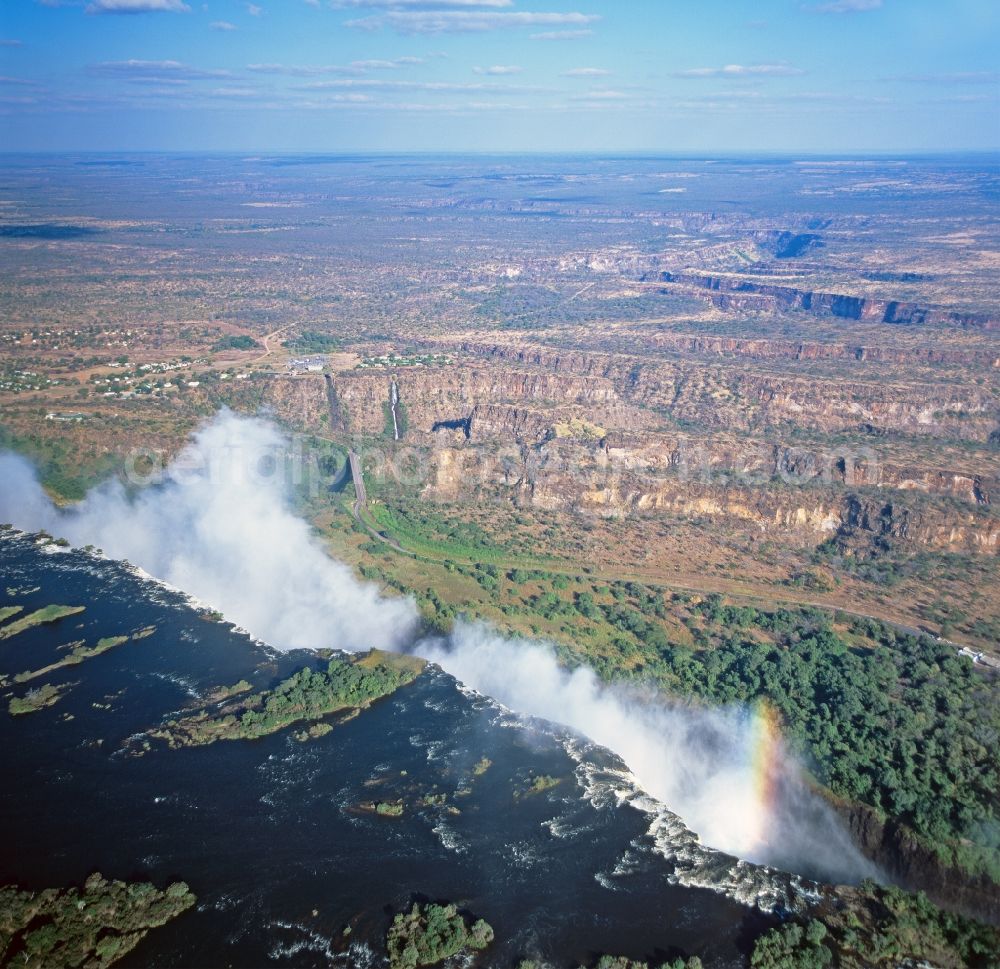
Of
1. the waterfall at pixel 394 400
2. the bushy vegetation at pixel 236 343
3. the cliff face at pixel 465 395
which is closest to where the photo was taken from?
the cliff face at pixel 465 395

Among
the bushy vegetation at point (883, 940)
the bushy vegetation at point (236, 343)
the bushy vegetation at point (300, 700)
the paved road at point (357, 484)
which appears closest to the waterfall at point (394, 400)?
the paved road at point (357, 484)

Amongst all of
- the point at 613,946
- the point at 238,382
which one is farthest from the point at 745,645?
the point at 238,382

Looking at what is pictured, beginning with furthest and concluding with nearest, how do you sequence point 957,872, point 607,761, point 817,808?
1. point 607,761
2. point 817,808
3. point 957,872

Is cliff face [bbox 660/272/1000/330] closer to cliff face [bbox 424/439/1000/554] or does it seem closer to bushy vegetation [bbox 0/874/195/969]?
cliff face [bbox 424/439/1000/554]

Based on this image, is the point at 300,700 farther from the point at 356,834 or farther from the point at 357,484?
the point at 357,484

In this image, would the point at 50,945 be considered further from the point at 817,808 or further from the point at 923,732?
the point at 923,732

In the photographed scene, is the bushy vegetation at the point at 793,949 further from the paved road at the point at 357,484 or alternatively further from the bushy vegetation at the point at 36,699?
the paved road at the point at 357,484

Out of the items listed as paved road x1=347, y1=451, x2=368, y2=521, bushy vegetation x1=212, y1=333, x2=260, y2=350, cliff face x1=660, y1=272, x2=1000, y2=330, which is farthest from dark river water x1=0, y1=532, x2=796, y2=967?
cliff face x1=660, y1=272, x2=1000, y2=330
